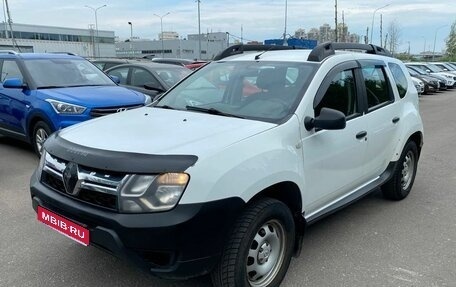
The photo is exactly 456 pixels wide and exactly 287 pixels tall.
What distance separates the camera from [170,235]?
2.50 m

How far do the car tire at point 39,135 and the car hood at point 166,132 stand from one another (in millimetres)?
3468

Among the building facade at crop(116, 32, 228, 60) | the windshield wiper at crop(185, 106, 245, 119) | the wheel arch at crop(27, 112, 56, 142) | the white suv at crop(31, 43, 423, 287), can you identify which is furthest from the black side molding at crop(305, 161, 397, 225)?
the building facade at crop(116, 32, 228, 60)

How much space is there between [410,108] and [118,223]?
152 inches

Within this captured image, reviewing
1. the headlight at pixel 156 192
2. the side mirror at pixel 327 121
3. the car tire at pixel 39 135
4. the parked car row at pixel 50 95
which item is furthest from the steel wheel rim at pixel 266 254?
the car tire at pixel 39 135

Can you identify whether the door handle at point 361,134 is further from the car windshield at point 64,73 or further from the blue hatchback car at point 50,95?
the car windshield at point 64,73

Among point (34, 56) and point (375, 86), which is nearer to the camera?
point (375, 86)

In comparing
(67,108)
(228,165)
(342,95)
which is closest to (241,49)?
(342,95)

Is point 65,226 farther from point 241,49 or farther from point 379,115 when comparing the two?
point 379,115

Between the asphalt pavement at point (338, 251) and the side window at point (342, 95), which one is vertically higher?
the side window at point (342, 95)

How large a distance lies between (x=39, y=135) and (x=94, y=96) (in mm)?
1075

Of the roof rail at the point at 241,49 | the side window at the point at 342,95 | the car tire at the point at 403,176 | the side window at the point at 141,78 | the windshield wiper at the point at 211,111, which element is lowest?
the car tire at the point at 403,176

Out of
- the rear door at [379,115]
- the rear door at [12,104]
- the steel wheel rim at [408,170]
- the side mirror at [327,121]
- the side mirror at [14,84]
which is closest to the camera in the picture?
the side mirror at [327,121]

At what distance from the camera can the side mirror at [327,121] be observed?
327 centimetres

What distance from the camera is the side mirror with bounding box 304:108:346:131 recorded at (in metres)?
3.27
